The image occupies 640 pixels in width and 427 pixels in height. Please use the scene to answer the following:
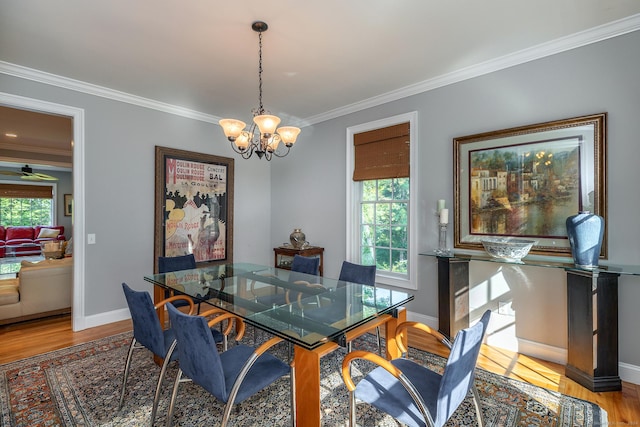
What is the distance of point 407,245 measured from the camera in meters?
3.49

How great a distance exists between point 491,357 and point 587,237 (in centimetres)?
127

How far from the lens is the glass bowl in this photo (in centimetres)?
251

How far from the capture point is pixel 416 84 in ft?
10.8

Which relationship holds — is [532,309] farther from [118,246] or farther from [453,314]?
[118,246]

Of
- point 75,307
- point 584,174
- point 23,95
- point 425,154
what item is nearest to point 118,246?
point 75,307

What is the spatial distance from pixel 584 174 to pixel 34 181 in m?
12.1

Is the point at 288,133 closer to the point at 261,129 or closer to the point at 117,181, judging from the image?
the point at 261,129

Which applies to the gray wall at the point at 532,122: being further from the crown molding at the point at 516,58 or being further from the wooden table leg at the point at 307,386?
the wooden table leg at the point at 307,386

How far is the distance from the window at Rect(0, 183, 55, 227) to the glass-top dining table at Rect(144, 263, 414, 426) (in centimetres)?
921

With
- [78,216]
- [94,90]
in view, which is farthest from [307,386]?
[94,90]

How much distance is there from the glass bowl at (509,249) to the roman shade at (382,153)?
1217mm

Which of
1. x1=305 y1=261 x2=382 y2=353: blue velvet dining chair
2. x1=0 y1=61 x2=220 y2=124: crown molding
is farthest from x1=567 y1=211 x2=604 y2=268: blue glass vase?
x1=0 y1=61 x2=220 y2=124: crown molding

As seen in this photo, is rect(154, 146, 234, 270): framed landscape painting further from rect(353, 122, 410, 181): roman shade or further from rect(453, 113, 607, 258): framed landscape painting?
rect(453, 113, 607, 258): framed landscape painting

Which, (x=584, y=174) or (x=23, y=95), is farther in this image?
(x=23, y=95)
